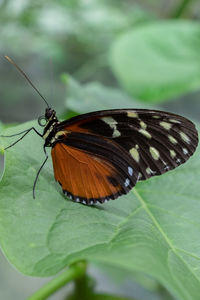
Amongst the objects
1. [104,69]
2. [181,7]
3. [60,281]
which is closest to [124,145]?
[60,281]

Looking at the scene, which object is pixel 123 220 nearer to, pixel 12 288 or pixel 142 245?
pixel 142 245

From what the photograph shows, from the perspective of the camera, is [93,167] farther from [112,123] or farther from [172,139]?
[172,139]

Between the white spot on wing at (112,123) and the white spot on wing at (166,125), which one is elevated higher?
the white spot on wing at (112,123)

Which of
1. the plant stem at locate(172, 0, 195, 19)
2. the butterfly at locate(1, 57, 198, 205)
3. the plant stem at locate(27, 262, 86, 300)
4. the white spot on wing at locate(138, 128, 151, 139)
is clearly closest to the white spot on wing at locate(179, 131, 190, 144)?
the butterfly at locate(1, 57, 198, 205)

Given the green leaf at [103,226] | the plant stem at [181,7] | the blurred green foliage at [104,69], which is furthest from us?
the plant stem at [181,7]

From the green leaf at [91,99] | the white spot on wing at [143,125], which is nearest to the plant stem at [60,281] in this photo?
the white spot on wing at [143,125]

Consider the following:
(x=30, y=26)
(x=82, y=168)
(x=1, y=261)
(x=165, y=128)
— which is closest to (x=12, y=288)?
(x=1, y=261)

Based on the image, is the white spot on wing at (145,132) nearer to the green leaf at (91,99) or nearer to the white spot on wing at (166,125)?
the white spot on wing at (166,125)
